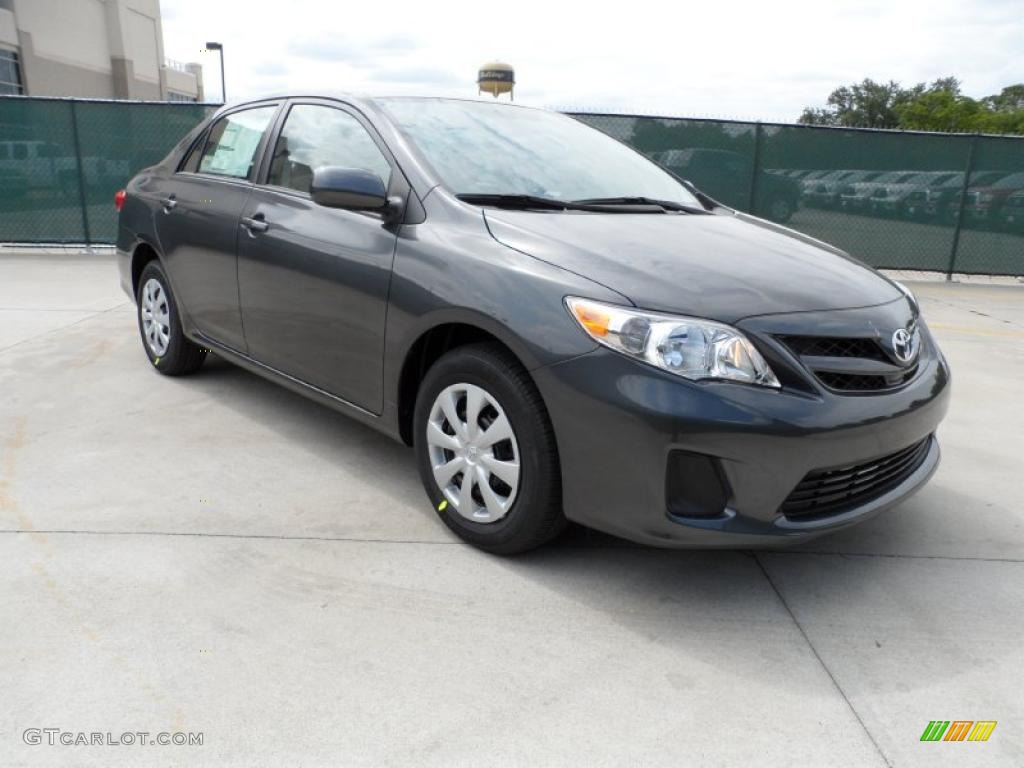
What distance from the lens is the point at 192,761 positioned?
203 cm

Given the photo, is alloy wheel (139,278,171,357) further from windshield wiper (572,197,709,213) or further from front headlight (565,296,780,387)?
front headlight (565,296,780,387)

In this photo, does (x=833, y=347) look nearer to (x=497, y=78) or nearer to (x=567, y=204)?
(x=567, y=204)

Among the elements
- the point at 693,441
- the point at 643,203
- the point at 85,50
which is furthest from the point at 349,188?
the point at 85,50

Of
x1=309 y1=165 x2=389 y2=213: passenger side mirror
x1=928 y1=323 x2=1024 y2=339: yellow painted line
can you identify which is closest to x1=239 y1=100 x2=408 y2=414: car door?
x1=309 y1=165 x2=389 y2=213: passenger side mirror

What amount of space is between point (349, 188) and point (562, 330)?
41.7 inches

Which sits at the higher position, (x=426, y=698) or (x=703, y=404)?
→ (x=703, y=404)

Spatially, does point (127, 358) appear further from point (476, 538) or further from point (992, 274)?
point (992, 274)

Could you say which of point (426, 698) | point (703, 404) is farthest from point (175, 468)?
point (703, 404)

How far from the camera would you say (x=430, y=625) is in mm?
2605

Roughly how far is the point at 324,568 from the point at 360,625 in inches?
15.3

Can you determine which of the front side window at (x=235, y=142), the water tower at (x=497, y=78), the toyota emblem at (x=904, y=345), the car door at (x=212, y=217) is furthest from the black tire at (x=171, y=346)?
the water tower at (x=497, y=78)

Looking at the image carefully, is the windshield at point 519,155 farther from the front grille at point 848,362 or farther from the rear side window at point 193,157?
the rear side window at point 193,157

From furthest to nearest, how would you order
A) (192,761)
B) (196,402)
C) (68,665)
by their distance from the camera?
1. (196,402)
2. (68,665)
3. (192,761)

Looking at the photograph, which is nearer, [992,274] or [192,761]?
[192,761]
